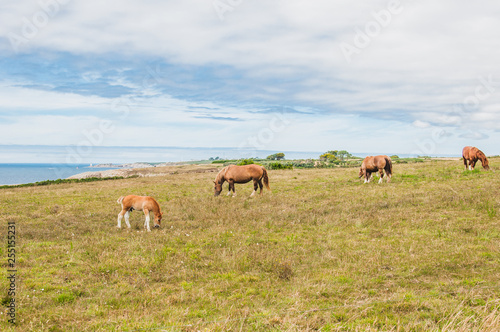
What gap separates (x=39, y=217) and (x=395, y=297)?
16710mm

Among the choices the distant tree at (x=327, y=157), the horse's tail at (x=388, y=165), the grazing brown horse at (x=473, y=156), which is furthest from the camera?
the distant tree at (x=327, y=157)

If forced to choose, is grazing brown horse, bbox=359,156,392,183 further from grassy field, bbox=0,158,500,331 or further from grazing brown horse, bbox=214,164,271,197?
grazing brown horse, bbox=214,164,271,197

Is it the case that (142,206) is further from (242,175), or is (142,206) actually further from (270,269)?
(242,175)

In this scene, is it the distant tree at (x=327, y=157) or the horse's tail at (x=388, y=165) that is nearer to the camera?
the horse's tail at (x=388, y=165)

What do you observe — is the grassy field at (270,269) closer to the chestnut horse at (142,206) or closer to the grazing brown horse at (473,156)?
the chestnut horse at (142,206)

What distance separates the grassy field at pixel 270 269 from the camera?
5.76 meters

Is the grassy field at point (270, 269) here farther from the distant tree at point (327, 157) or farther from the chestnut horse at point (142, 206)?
the distant tree at point (327, 157)

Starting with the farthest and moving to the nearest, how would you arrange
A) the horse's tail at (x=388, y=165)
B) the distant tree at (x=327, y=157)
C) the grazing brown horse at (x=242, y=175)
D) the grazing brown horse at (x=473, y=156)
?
the distant tree at (x=327, y=157), the grazing brown horse at (x=473, y=156), the horse's tail at (x=388, y=165), the grazing brown horse at (x=242, y=175)

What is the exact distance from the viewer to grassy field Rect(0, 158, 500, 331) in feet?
18.9

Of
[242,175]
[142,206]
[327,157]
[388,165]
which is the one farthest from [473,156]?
[327,157]

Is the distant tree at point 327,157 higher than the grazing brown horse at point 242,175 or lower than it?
higher

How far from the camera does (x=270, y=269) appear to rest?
8531 mm

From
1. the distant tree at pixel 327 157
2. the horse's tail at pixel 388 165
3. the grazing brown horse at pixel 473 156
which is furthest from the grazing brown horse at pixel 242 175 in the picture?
the distant tree at pixel 327 157

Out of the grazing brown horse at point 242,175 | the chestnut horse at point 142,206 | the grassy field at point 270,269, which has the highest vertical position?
the grazing brown horse at point 242,175
